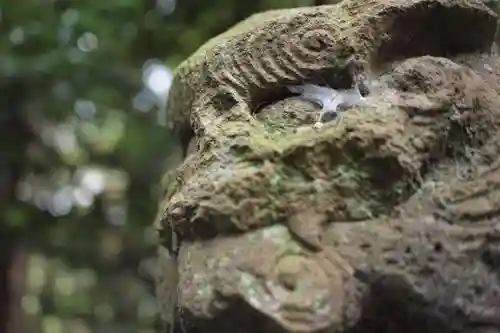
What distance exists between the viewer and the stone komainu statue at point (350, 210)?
2.38ft

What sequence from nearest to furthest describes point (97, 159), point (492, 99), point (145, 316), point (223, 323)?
point (223, 323) < point (492, 99) < point (97, 159) < point (145, 316)

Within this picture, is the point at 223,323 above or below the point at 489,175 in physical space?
below

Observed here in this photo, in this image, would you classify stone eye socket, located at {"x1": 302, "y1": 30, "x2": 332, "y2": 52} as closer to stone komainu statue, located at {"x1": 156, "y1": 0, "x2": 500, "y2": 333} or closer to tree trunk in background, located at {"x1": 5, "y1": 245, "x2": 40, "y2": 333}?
stone komainu statue, located at {"x1": 156, "y1": 0, "x2": 500, "y2": 333}

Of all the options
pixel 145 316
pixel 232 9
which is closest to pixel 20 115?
pixel 232 9

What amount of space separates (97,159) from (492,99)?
4.83 feet

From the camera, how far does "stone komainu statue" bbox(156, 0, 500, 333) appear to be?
725 millimetres

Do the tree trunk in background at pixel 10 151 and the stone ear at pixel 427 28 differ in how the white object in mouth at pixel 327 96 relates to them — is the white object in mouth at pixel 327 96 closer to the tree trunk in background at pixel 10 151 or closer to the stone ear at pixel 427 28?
the stone ear at pixel 427 28

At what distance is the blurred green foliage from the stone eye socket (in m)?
0.89

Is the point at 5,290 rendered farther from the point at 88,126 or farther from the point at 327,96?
the point at 327,96

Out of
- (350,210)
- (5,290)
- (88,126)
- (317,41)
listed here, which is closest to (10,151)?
(88,126)

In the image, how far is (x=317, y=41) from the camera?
3.04 ft

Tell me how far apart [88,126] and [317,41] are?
4.70ft

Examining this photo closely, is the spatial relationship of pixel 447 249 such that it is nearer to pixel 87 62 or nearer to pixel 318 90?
pixel 318 90

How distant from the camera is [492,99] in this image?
0.87m
